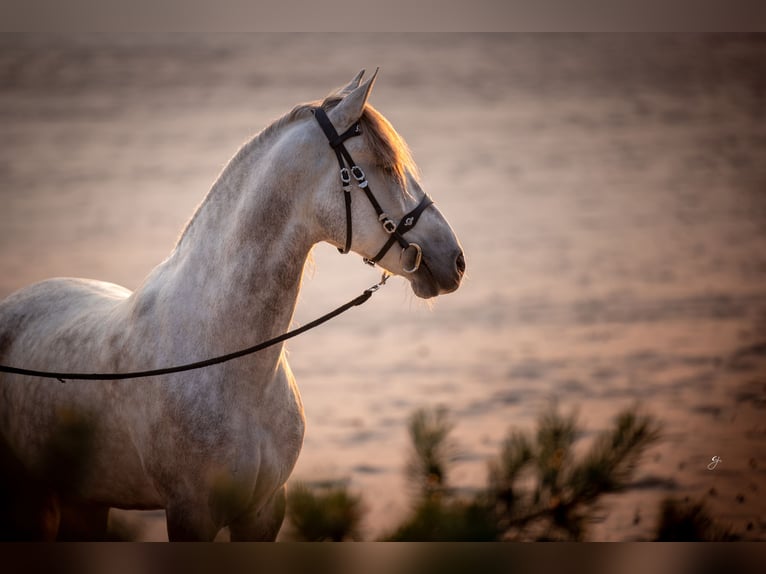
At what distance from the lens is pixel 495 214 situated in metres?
6.54

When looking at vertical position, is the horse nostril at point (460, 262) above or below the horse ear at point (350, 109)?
below

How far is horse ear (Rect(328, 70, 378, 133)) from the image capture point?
2.01m

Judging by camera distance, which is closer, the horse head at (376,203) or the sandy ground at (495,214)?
the horse head at (376,203)

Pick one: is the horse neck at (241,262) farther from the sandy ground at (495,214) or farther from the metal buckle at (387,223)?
the sandy ground at (495,214)

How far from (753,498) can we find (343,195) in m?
2.18

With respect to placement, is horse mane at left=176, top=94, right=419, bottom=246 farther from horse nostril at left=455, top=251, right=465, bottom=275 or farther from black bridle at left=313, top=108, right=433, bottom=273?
horse nostril at left=455, top=251, right=465, bottom=275

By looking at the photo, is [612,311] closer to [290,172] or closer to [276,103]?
[276,103]

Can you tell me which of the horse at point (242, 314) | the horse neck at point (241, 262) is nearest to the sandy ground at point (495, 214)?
the horse at point (242, 314)

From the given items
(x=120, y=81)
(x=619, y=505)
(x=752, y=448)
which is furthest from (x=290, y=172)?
(x=120, y=81)

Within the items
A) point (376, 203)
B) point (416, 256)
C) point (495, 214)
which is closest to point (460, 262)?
point (416, 256)

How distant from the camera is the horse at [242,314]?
6.73 ft

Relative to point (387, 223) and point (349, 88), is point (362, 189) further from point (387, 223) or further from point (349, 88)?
point (349, 88)

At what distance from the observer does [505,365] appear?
509cm

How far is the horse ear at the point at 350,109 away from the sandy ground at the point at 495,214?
1797 mm
